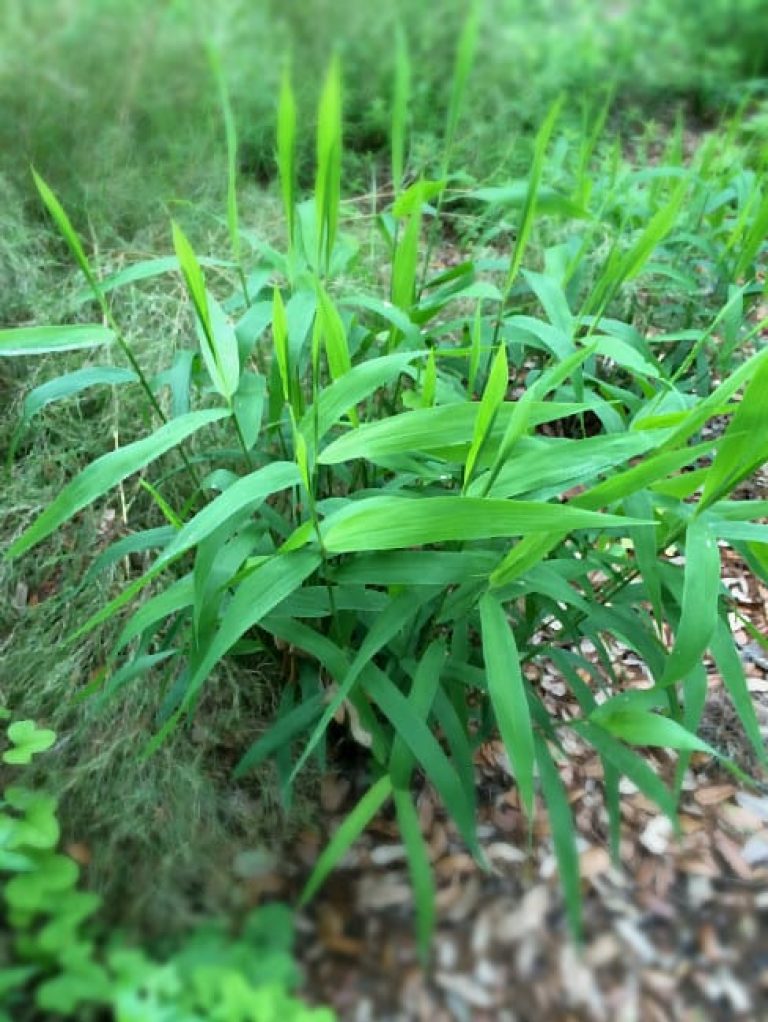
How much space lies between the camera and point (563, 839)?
746 millimetres

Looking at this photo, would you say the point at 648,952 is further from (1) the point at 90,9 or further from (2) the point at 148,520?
(1) the point at 90,9

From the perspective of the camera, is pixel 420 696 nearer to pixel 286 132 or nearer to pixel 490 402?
pixel 490 402

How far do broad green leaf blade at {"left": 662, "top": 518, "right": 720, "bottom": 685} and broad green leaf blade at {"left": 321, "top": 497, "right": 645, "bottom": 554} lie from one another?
0.35 ft

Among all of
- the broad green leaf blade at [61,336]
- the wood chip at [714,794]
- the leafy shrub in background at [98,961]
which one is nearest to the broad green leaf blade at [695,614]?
the wood chip at [714,794]

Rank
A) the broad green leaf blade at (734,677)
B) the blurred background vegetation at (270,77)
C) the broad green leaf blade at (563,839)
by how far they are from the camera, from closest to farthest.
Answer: the broad green leaf blade at (563,839)
the broad green leaf blade at (734,677)
the blurred background vegetation at (270,77)

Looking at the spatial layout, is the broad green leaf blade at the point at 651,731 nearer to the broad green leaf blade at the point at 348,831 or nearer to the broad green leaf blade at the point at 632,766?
the broad green leaf blade at the point at 632,766

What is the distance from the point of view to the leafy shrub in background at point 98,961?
2.15 feet

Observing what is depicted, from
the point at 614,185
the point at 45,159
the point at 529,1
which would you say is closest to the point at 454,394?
the point at 614,185

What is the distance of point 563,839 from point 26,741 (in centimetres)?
56

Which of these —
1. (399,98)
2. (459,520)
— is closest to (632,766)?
(459,520)

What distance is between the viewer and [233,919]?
791mm

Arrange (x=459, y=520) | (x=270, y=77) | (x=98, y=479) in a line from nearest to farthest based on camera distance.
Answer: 1. (x=459, y=520)
2. (x=98, y=479)
3. (x=270, y=77)

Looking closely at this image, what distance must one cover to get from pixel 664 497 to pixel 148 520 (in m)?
0.74

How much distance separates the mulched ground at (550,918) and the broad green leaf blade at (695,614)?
0.89ft
